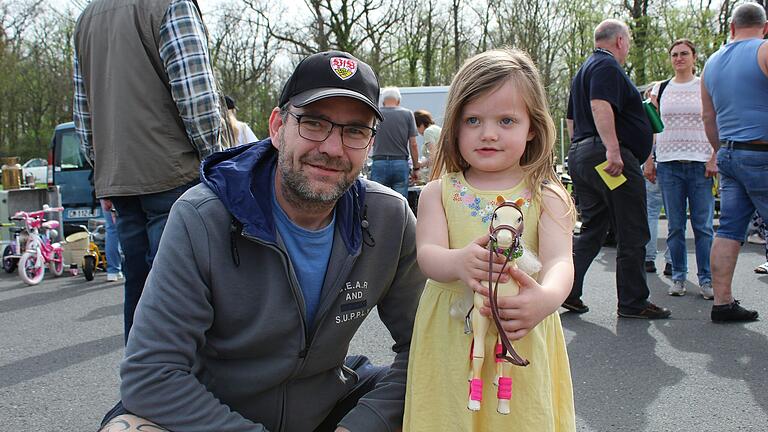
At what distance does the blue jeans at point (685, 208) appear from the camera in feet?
18.3

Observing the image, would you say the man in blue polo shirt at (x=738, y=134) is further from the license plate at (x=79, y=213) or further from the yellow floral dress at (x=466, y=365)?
the license plate at (x=79, y=213)

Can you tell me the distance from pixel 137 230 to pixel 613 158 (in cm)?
301

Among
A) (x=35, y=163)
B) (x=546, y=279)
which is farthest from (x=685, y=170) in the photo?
(x=35, y=163)

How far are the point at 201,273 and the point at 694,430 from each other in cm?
231

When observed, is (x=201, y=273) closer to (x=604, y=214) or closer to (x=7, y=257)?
(x=604, y=214)

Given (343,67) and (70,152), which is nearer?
(343,67)

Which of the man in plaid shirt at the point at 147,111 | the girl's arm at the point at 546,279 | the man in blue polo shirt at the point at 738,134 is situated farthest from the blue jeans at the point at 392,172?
the girl's arm at the point at 546,279

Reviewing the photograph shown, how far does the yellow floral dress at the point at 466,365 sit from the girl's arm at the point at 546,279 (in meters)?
0.05

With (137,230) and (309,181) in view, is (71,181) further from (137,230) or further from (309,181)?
(309,181)

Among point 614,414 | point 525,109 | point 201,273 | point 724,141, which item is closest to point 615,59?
point 724,141

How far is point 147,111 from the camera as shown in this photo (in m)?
3.07

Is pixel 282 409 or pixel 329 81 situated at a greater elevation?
pixel 329 81

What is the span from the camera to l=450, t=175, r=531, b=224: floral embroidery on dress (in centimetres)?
190

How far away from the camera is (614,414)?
3156 mm
